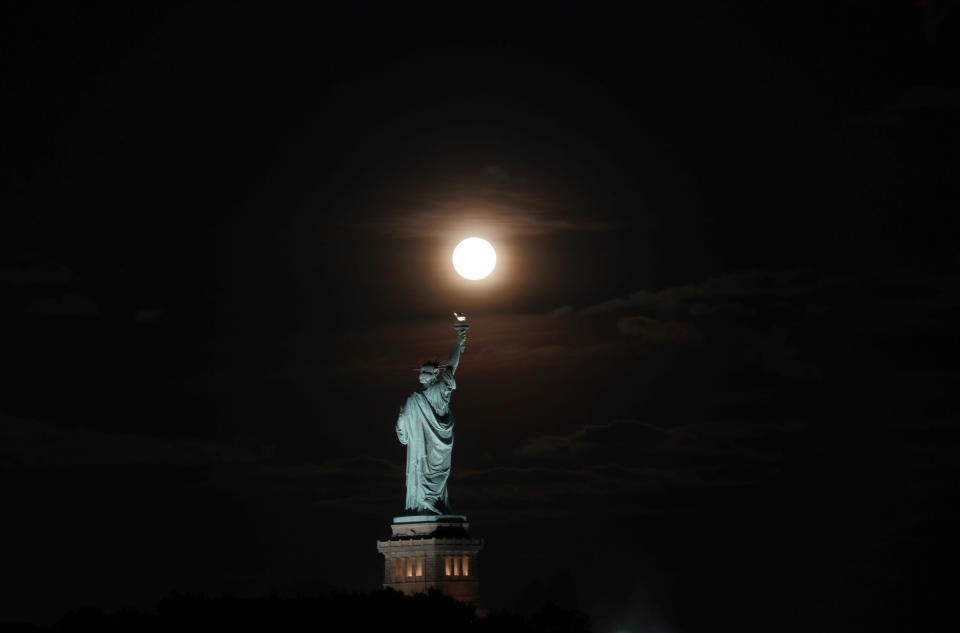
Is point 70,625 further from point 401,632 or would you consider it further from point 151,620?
point 401,632

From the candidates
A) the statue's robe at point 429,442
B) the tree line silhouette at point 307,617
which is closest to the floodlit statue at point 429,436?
the statue's robe at point 429,442

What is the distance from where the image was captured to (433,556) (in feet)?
153

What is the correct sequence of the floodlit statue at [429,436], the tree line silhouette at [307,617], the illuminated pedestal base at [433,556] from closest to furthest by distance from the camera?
the tree line silhouette at [307,617]
the illuminated pedestal base at [433,556]
the floodlit statue at [429,436]

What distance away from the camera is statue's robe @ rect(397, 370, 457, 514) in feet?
157

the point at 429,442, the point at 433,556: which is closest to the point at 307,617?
the point at 433,556

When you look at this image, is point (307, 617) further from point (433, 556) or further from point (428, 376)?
point (428, 376)

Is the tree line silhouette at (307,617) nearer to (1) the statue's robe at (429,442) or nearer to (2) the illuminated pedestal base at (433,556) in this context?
(2) the illuminated pedestal base at (433,556)

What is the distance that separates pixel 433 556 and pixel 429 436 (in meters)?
3.34

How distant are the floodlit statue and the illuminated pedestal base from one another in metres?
0.57

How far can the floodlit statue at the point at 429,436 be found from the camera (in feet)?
157

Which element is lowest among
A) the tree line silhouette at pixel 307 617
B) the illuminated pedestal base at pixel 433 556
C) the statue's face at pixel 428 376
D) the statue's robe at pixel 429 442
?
the tree line silhouette at pixel 307 617

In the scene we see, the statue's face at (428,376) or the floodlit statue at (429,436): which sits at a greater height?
the statue's face at (428,376)

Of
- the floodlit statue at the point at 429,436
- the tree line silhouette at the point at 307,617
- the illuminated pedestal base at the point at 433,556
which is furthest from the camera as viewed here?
the floodlit statue at the point at 429,436

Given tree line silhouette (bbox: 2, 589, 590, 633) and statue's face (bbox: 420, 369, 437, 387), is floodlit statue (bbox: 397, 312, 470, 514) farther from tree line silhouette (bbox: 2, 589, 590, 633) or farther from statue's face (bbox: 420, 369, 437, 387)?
tree line silhouette (bbox: 2, 589, 590, 633)
